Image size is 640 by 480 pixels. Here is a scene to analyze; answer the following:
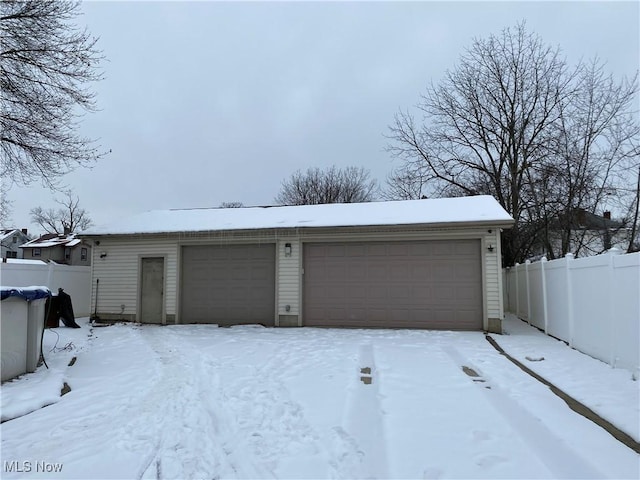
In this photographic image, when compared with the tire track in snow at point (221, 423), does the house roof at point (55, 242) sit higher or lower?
higher

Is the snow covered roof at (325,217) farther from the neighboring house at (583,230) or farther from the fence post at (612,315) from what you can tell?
the neighboring house at (583,230)

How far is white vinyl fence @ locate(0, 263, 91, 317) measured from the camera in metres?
11.1

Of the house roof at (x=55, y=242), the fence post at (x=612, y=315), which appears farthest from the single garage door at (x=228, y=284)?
the house roof at (x=55, y=242)

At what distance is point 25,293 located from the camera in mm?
5473

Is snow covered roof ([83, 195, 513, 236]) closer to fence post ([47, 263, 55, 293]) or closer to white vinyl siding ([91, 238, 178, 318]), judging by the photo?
white vinyl siding ([91, 238, 178, 318])

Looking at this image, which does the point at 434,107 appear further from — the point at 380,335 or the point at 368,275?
the point at 380,335

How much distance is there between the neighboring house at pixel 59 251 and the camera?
4078 centimetres

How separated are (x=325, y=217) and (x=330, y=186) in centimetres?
2019

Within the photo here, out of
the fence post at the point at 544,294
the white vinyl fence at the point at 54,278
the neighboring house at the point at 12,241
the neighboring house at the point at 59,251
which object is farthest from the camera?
the neighboring house at the point at 12,241

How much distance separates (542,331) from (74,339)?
10433mm

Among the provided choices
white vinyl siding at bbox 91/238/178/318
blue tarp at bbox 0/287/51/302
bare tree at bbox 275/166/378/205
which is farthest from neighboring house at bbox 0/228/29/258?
blue tarp at bbox 0/287/51/302

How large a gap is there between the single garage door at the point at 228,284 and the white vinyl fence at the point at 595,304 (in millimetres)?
6636

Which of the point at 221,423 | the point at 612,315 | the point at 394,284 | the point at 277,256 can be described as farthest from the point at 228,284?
the point at 612,315

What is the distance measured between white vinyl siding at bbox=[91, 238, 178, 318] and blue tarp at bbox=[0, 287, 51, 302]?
18.7ft
